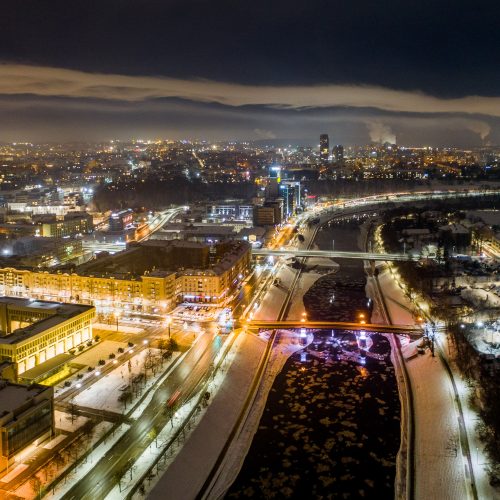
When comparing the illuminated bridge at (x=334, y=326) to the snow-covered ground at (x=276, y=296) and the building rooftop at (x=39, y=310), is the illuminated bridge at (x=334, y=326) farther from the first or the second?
the building rooftop at (x=39, y=310)

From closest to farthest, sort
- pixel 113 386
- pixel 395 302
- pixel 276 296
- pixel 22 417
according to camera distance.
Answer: pixel 22 417
pixel 113 386
pixel 395 302
pixel 276 296

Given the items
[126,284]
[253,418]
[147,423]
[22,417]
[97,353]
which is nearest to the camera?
[22,417]

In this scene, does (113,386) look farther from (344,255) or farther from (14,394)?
(344,255)

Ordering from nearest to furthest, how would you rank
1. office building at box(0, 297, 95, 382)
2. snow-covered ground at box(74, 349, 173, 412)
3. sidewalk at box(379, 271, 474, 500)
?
sidewalk at box(379, 271, 474, 500), snow-covered ground at box(74, 349, 173, 412), office building at box(0, 297, 95, 382)

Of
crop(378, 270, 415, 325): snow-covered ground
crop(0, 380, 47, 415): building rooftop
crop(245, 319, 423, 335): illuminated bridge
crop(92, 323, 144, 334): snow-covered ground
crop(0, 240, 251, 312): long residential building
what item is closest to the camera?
crop(0, 380, 47, 415): building rooftop

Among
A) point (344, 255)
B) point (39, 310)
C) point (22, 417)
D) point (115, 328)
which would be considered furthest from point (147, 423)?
point (344, 255)

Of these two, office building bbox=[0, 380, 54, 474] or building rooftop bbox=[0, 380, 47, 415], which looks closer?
office building bbox=[0, 380, 54, 474]

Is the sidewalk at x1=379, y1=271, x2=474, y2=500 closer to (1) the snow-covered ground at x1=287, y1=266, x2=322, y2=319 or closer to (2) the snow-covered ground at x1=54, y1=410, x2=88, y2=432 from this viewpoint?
(1) the snow-covered ground at x1=287, y1=266, x2=322, y2=319

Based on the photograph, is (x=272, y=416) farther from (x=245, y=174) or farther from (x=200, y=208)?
(x=245, y=174)

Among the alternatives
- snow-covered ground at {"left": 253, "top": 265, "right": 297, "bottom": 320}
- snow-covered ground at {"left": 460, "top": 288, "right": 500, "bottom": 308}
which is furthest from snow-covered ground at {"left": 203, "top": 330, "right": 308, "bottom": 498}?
snow-covered ground at {"left": 460, "top": 288, "right": 500, "bottom": 308}
